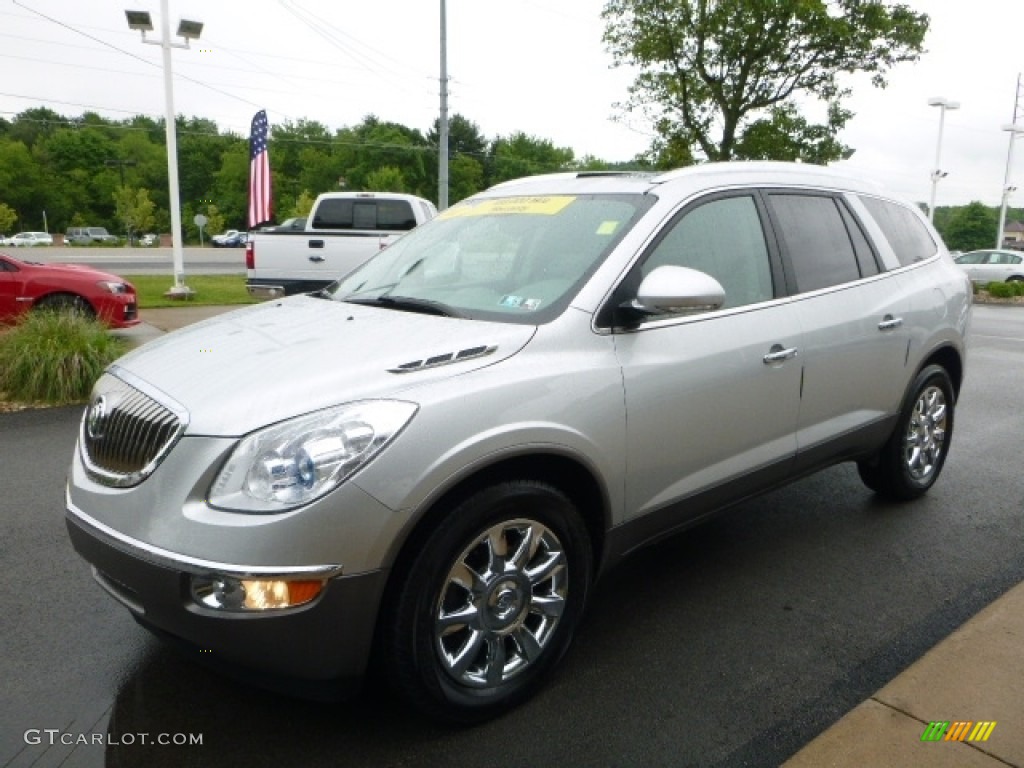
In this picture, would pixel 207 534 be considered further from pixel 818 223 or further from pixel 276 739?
pixel 818 223

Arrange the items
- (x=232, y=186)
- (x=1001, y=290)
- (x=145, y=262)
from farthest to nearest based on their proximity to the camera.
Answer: (x=232, y=186) → (x=145, y=262) → (x=1001, y=290)

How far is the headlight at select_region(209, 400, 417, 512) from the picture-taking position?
209 cm

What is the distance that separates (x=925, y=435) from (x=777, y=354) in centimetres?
189

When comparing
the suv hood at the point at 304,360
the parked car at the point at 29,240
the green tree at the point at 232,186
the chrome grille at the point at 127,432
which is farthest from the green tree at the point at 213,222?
the chrome grille at the point at 127,432

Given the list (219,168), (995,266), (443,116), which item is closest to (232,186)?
(219,168)

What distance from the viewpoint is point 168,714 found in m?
2.57

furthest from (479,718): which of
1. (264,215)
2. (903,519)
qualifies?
(264,215)

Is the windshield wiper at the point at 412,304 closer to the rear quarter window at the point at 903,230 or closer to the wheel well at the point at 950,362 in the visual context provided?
the rear quarter window at the point at 903,230

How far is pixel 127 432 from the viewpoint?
2398mm

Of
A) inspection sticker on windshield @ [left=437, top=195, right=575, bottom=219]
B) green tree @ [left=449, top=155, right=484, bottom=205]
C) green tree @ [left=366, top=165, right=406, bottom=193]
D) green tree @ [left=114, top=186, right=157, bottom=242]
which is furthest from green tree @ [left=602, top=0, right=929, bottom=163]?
green tree @ [left=114, top=186, right=157, bottom=242]

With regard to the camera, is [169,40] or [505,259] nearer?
[505,259]

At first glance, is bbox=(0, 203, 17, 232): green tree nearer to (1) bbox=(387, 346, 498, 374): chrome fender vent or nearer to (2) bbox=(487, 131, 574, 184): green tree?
(2) bbox=(487, 131, 574, 184): green tree

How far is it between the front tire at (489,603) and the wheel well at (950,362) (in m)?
2.88

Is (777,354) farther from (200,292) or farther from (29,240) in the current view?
(29,240)
